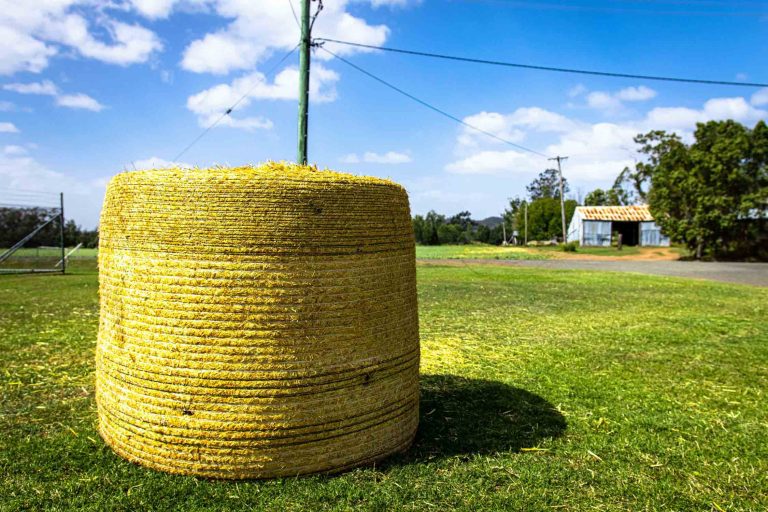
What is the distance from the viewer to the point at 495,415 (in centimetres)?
518

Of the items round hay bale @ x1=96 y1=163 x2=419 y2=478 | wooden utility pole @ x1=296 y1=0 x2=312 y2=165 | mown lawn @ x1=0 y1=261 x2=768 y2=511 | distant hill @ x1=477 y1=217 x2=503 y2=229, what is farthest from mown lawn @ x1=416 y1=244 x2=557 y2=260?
distant hill @ x1=477 y1=217 x2=503 y2=229

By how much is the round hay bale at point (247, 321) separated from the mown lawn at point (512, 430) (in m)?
0.28

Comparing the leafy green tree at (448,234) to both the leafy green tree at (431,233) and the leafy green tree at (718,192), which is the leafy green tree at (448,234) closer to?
the leafy green tree at (431,233)

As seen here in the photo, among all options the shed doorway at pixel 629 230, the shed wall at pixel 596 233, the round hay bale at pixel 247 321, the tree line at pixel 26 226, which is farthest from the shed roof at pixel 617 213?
the round hay bale at pixel 247 321

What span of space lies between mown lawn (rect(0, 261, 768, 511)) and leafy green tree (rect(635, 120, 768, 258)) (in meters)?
31.8

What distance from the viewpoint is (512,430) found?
479 centimetres

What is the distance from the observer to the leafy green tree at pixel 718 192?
1471 inches

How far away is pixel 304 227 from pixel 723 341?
329 inches

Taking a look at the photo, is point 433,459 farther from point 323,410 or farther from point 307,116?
point 307,116

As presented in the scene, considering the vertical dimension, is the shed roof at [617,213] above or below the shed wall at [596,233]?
above

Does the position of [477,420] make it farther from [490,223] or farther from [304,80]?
[490,223]

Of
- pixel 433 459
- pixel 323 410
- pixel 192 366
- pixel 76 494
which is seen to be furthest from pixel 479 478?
pixel 76 494

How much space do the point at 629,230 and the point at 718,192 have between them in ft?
81.1

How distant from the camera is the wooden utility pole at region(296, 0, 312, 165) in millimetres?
11680
